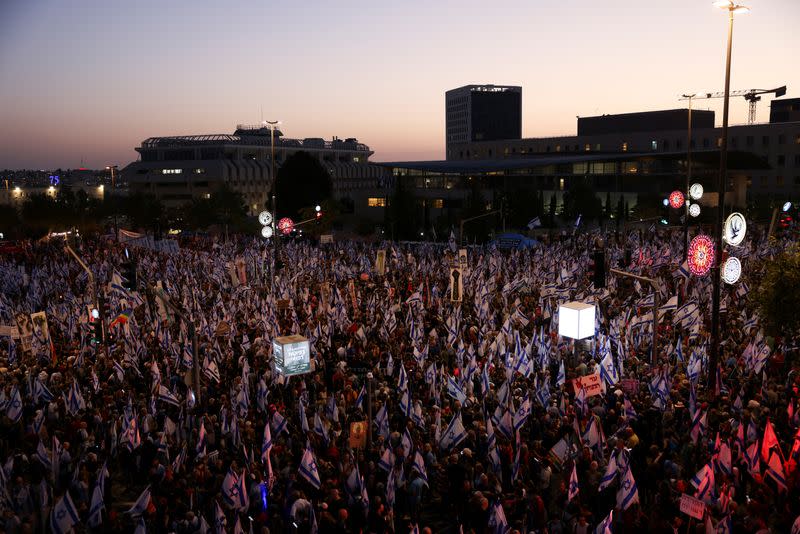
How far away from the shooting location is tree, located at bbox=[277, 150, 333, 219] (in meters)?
70.2

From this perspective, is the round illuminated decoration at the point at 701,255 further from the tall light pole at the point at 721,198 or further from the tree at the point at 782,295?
the tree at the point at 782,295

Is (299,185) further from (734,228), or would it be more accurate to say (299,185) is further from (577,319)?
(577,319)

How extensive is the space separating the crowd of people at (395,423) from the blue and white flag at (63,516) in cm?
2

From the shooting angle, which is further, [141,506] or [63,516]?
[141,506]

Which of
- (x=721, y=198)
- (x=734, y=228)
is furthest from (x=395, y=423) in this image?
(x=734, y=228)

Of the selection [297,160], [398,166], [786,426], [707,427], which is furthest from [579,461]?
[398,166]

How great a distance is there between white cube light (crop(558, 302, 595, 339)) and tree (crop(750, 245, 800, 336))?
4814 mm

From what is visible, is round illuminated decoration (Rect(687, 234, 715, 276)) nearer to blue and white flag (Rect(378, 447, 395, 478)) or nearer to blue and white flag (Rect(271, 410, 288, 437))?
blue and white flag (Rect(378, 447, 395, 478))

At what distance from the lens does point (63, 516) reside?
9.73m

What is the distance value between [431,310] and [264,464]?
12.3 metres

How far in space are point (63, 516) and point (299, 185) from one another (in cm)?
6186

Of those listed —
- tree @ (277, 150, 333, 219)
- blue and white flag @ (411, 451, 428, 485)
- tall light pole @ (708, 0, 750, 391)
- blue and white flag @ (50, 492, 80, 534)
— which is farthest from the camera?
tree @ (277, 150, 333, 219)

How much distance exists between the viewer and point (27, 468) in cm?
1230

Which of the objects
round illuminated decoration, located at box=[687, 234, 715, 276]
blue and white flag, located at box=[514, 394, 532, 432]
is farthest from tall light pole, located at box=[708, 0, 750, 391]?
blue and white flag, located at box=[514, 394, 532, 432]
